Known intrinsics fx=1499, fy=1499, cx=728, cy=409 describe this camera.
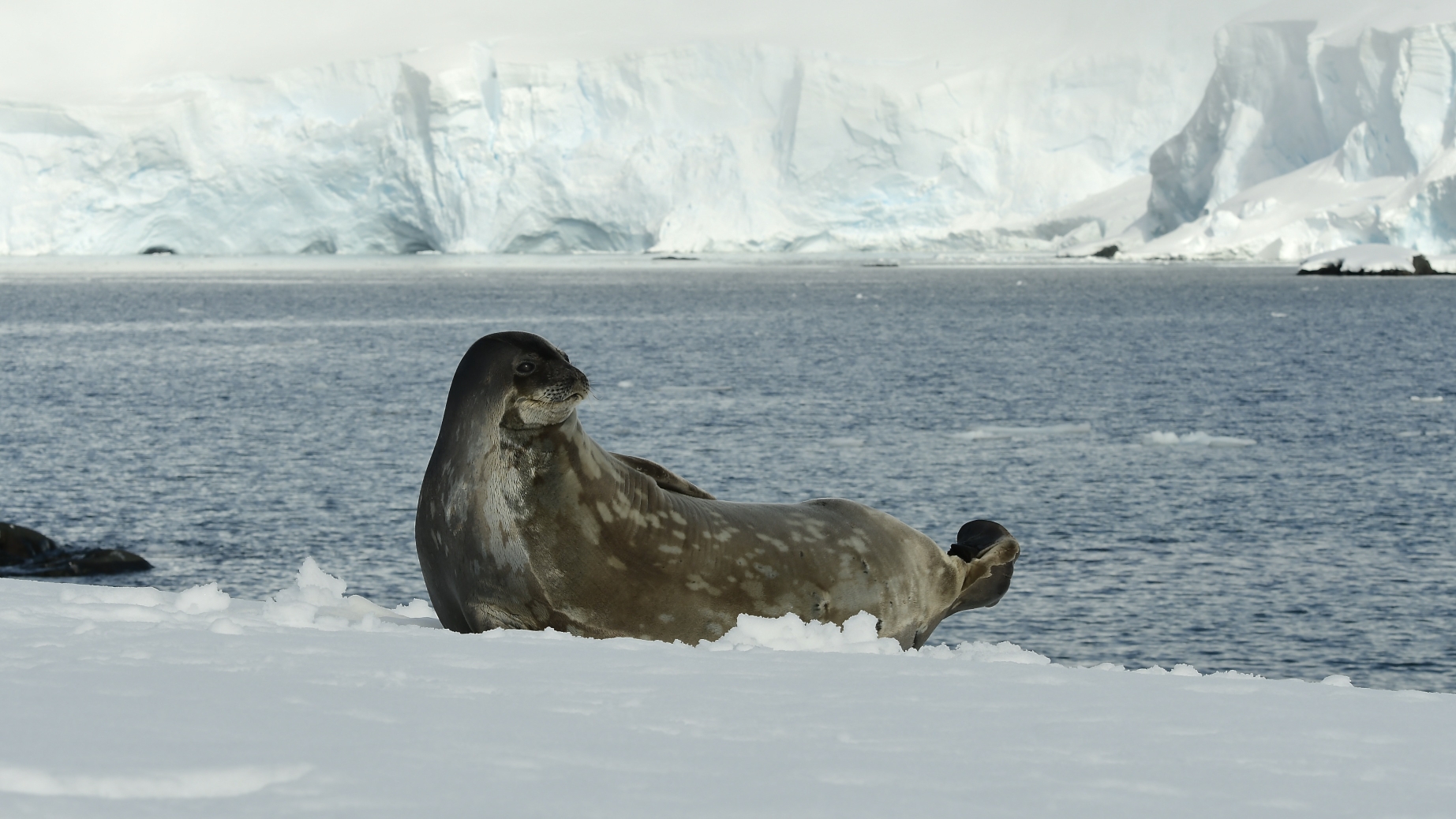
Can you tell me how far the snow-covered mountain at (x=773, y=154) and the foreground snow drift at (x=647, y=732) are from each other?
7705 cm

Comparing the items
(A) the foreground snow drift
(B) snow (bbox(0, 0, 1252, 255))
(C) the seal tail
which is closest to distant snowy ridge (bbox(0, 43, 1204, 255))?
(B) snow (bbox(0, 0, 1252, 255))

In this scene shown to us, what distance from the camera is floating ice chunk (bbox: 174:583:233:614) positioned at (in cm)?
531

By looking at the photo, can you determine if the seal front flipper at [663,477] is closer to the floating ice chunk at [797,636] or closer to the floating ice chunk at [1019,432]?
the floating ice chunk at [797,636]

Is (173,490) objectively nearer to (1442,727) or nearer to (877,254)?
(1442,727)

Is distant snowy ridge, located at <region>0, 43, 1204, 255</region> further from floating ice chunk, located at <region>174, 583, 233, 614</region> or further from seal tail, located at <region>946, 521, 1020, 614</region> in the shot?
floating ice chunk, located at <region>174, 583, 233, 614</region>

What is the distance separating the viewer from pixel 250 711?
10.9ft

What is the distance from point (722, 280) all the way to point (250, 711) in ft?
284

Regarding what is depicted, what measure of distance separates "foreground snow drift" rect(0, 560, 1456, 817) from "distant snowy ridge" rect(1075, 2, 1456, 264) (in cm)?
7653

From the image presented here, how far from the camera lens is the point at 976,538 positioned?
676 centimetres

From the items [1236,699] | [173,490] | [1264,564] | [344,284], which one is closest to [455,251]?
[344,284]

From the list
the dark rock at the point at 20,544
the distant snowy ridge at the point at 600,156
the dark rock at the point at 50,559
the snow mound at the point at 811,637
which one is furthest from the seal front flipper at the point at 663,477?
the distant snowy ridge at the point at 600,156

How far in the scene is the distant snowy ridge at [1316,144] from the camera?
3012 inches

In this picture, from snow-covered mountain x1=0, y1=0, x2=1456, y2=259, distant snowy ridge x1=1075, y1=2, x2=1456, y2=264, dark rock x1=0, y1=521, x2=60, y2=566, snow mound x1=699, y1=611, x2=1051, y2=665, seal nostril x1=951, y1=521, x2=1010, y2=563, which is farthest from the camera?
snow-covered mountain x1=0, y1=0, x2=1456, y2=259

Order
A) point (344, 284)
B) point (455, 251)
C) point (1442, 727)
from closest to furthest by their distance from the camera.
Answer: point (1442, 727) < point (344, 284) < point (455, 251)
